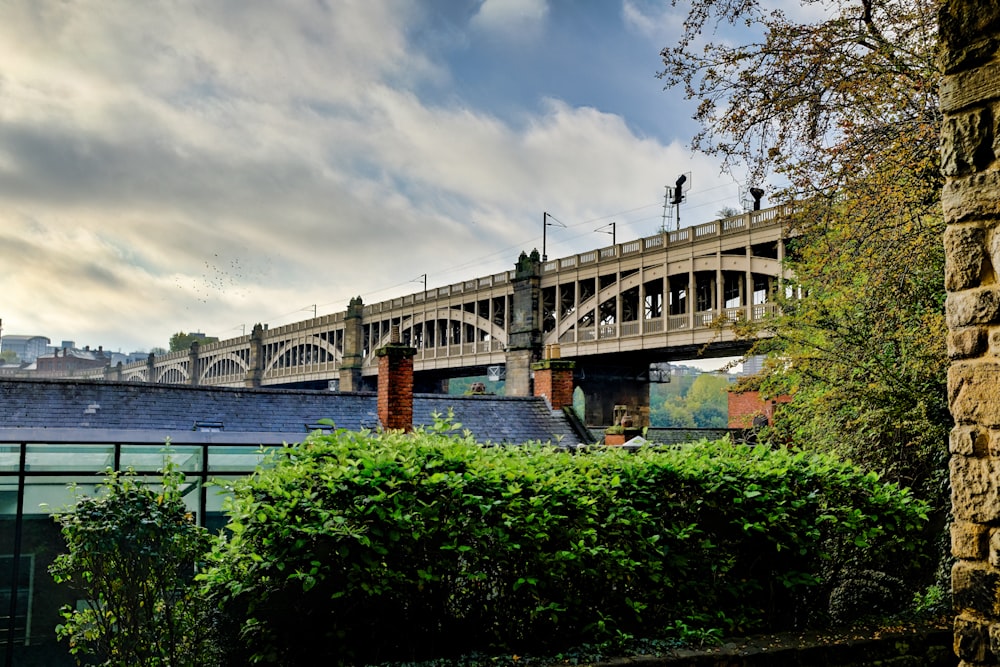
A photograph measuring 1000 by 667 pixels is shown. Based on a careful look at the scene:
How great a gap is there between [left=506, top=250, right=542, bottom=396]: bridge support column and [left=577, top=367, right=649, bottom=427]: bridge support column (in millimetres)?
3749

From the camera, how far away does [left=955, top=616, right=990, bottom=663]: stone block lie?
3.88 metres

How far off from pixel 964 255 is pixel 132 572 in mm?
6369

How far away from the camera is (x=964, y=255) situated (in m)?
4.07

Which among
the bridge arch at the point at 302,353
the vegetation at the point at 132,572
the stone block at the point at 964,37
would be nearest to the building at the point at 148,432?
the vegetation at the point at 132,572

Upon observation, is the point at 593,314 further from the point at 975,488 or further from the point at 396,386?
the point at 975,488

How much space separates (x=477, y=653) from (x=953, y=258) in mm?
3799

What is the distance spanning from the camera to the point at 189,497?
12.4m

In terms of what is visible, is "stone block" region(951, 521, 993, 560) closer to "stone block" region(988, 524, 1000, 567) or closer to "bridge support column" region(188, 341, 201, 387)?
"stone block" region(988, 524, 1000, 567)

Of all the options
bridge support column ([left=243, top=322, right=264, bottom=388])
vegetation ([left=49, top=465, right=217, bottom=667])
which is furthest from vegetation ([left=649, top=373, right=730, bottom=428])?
vegetation ([left=49, top=465, right=217, bottom=667])

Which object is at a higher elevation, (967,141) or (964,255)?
(967,141)

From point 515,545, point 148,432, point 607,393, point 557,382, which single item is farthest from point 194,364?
point 515,545

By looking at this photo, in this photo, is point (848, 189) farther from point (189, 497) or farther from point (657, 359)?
point (657, 359)

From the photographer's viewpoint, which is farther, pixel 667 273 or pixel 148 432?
pixel 667 273

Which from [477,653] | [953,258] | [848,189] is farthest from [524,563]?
[848,189]
